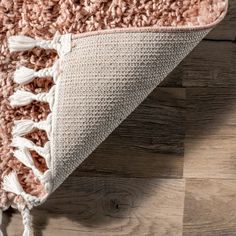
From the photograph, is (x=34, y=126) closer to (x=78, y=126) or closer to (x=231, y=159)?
(x=78, y=126)

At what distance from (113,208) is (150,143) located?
124mm

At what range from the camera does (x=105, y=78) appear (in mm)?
664

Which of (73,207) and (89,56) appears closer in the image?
(89,56)

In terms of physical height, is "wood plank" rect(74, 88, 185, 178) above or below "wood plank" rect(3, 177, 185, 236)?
above

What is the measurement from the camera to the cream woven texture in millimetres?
658

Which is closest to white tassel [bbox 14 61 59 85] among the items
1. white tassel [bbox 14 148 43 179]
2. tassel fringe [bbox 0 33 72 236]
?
tassel fringe [bbox 0 33 72 236]

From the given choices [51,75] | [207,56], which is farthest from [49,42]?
[207,56]

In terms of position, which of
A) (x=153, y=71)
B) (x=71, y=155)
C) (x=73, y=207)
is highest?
(x=153, y=71)

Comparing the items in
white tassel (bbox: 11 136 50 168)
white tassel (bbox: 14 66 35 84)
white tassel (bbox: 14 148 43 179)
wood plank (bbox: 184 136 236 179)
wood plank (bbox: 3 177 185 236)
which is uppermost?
white tassel (bbox: 14 66 35 84)

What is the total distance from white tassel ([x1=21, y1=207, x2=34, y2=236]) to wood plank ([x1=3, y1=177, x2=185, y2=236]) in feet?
0.10

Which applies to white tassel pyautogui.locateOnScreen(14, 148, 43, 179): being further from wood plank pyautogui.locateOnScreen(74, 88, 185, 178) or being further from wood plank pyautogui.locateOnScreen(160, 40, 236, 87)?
wood plank pyautogui.locateOnScreen(160, 40, 236, 87)

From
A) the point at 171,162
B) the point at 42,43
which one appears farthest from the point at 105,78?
the point at 171,162

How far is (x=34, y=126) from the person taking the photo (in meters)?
0.71

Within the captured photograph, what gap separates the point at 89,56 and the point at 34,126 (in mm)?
137
